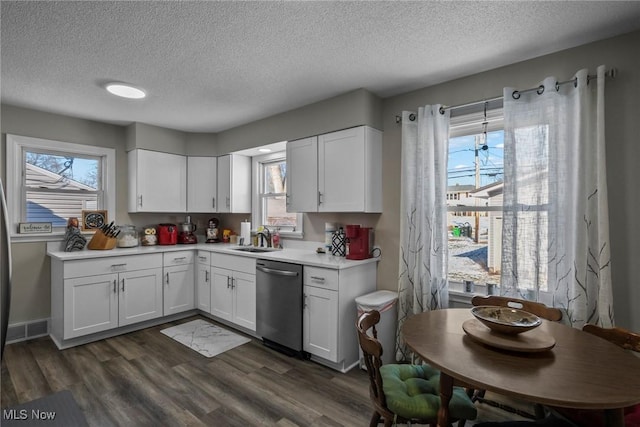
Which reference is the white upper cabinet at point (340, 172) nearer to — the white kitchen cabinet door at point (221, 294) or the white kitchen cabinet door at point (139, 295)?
the white kitchen cabinet door at point (221, 294)

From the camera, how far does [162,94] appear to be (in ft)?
10.1

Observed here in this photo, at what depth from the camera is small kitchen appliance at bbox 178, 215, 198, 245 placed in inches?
175

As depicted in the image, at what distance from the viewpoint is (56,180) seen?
3713 mm

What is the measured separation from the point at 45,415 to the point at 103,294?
299 centimetres

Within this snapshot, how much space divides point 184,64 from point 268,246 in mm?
2244

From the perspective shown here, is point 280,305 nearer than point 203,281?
Yes

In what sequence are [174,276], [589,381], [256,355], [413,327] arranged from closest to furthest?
[589,381] < [413,327] < [256,355] < [174,276]

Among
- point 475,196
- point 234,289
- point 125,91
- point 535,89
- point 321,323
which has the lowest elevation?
point 321,323

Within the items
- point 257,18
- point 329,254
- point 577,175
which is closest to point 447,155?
point 577,175

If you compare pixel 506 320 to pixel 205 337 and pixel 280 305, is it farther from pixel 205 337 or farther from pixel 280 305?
pixel 205 337

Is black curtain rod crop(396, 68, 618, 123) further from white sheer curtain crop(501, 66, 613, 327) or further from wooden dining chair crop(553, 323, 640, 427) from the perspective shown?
wooden dining chair crop(553, 323, 640, 427)

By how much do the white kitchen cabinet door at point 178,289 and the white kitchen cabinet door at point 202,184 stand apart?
0.85 m

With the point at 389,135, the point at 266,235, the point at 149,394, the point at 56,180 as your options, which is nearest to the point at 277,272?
the point at 266,235

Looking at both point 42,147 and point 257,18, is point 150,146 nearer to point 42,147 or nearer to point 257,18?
point 42,147
